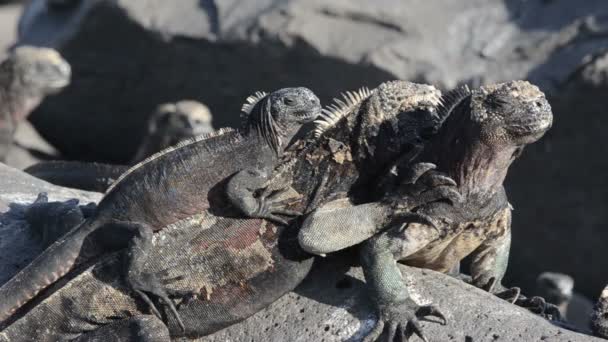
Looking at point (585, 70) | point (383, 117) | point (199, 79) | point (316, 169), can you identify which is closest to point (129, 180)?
point (316, 169)

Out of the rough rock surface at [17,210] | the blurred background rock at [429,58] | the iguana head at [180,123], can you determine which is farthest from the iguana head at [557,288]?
the rough rock surface at [17,210]

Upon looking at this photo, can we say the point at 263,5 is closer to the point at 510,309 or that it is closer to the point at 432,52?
the point at 432,52

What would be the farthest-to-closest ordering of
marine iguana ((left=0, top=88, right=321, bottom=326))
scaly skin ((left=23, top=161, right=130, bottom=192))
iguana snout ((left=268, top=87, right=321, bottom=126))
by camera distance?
1. scaly skin ((left=23, top=161, right=130, bottom=192))
2. iguana snout ((left=268, top=87, right=321, bottom=126))
3. marine iguana ((left=0, top=88, right=321, bottom=326))

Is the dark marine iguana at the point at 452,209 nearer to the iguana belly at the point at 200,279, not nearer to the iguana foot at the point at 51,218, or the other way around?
the iguana belly at the point at 200,279

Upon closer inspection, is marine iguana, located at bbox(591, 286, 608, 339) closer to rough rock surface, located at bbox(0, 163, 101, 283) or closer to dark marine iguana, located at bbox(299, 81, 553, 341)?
dark marine iguana, located at bbox(299, 81, 553, 341)

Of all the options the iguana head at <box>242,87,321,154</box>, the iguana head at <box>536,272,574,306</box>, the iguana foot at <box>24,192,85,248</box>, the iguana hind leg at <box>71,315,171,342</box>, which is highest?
the iguana head at <box>242,87,321,154</box>

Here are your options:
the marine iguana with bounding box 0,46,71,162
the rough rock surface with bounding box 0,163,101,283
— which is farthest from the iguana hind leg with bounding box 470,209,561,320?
the marine iguana with bounding box 0,46,71,162

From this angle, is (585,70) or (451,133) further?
(585,70)
